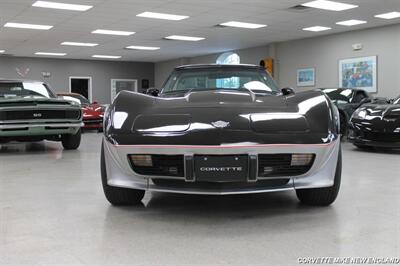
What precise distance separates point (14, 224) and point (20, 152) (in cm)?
475

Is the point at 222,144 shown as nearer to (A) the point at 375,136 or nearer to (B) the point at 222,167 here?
(B) the point at 222,167

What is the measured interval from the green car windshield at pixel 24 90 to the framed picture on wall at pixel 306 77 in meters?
10.7

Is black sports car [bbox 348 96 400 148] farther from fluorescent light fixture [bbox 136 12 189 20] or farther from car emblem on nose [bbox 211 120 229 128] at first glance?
fluorescent light fixture [bbox 136 12 189 20]

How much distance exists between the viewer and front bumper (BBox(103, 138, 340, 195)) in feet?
8.69

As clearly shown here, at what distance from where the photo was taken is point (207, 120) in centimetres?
272

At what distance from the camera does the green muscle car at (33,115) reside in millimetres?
6508

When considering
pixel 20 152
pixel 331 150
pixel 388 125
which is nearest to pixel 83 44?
pixel 20 152

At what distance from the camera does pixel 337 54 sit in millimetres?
15125

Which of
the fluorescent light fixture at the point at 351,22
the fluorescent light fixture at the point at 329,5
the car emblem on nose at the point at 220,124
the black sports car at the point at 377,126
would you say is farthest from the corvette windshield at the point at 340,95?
the car emblem on nose at the point at 220,124

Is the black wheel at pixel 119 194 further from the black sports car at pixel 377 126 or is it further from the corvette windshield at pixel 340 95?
the corvette windshield at pixel 340 95

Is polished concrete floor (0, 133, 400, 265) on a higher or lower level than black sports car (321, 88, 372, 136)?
lower

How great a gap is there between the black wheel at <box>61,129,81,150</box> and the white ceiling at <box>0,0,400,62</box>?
3901 millimetres

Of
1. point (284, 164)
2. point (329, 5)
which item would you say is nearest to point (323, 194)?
point (284, 164)

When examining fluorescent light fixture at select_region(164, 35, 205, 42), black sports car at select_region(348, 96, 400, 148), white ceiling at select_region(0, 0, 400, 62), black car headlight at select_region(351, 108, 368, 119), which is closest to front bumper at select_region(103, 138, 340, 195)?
black sports car at select_region(348, 96, 400, 148)
